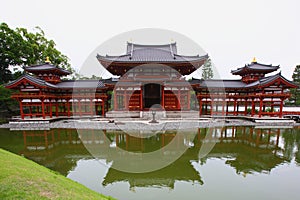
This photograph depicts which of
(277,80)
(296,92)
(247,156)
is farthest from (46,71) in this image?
(296,92)

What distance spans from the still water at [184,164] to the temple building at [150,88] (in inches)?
258

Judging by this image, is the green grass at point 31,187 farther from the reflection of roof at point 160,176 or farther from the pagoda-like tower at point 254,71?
the pagoda-like tower at point 254,71

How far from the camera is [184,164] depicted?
5.60 metres

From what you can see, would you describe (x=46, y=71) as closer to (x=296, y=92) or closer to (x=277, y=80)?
(x=277, y=80)

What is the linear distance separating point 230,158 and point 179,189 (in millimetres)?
3403

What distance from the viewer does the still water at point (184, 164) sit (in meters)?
4.09

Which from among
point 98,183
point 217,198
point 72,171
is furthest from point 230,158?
point 72,171

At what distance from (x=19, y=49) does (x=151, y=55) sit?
18.1 m

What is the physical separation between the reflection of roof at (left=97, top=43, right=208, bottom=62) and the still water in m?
8.42

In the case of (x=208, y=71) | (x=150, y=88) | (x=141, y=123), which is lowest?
(x=141, y=123)

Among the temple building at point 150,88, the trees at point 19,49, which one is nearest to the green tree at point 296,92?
the temple building at point 150,88

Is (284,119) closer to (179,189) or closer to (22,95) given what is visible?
(179,189)

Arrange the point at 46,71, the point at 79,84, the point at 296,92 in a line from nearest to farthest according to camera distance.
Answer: the point at 46,71 → the point at 79,84 → the point at 296,92

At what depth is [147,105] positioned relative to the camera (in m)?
17.8
